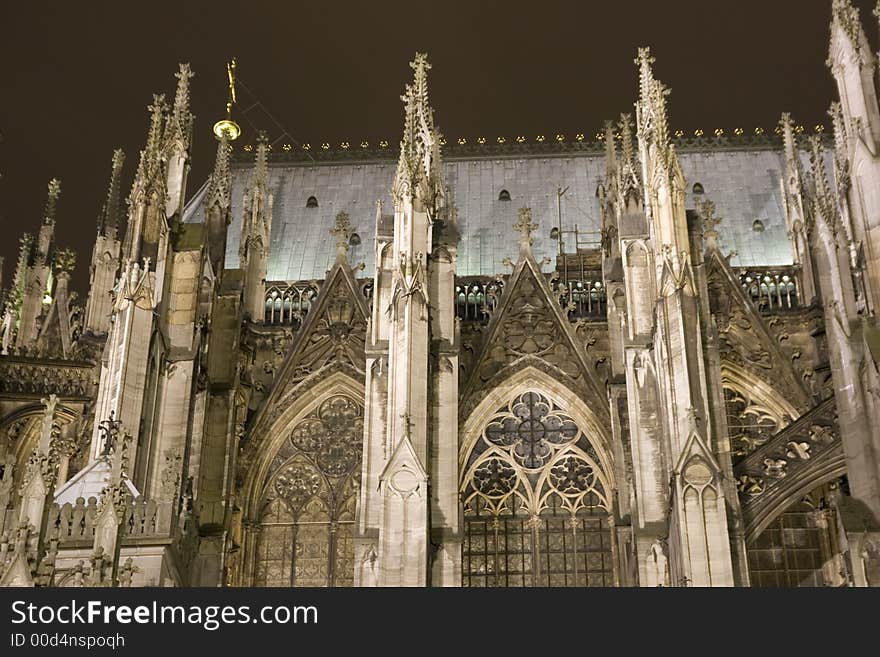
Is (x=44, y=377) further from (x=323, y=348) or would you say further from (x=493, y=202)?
(x=493, y=202)

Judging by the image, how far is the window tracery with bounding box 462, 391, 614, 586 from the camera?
2327 cm

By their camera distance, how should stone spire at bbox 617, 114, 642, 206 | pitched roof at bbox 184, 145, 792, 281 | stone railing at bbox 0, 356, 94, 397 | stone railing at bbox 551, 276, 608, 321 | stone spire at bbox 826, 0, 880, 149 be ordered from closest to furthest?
1. stone spire at bbox 826, 0, 880, 149
2. stone spire at bbox 617, 114, 642, 206
3. stone railing at bbox 0, 356, 94, 397
4. stone railing at bbox 551, 276, 608, 321
5. pitched roof at bbox 184, 145, 792, 281

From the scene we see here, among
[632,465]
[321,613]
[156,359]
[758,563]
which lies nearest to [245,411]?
[156,359]

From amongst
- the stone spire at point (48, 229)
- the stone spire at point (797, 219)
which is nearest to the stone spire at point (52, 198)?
the stone spire at point (48, 229)

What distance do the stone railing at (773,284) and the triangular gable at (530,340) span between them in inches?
164

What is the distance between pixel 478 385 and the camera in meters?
24.9

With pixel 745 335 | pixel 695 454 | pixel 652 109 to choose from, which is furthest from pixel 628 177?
pixel 695 454

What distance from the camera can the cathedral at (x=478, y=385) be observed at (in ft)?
A: 66.7

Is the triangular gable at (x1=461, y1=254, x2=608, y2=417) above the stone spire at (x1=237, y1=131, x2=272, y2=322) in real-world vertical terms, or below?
below

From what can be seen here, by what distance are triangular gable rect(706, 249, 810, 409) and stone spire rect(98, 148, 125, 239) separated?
40.8ft

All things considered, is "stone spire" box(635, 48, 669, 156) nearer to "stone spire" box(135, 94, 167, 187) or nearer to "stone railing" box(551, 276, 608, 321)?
"stone railing" box(551, 276, 608, 321)

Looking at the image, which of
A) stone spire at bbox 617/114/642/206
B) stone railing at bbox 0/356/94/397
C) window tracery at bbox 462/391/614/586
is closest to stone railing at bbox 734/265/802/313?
stone spire at bbox 617/114/642/206

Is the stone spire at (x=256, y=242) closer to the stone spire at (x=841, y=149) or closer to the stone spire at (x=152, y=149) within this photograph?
the stone spire at (x=152, y=149)

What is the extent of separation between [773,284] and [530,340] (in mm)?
5463
